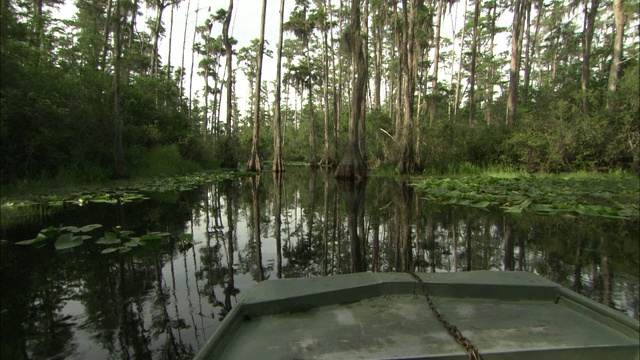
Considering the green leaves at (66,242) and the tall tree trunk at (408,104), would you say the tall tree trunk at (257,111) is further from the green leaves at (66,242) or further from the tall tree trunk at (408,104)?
the green leaves at (66,242)

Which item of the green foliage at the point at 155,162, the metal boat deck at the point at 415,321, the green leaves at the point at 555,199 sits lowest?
the metal boat deck at the point at 415,321


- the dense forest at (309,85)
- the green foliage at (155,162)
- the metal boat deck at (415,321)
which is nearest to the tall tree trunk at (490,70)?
the dense forest at (309,85)

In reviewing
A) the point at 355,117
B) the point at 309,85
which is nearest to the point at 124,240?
the point at 355,117

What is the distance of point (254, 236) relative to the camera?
195 inches

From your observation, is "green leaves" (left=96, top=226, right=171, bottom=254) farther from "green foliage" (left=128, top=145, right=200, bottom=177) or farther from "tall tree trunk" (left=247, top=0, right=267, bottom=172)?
"tall tree trunk" (left=247, top=0, right=267, bottom=172)

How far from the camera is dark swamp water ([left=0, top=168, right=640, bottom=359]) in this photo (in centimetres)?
212

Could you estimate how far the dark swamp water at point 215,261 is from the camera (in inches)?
83.3

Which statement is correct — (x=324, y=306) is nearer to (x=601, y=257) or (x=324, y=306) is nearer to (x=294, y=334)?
(x=294, y=334)

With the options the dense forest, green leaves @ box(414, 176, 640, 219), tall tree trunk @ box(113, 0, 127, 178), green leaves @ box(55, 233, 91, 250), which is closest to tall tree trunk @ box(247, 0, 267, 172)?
the dense forest

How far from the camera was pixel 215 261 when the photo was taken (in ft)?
12.1

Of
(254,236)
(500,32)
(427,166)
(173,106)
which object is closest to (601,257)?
(254,236)

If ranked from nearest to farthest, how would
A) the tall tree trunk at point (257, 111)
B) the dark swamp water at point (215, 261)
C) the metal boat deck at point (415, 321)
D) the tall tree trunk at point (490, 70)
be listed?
the metal boat deck at point (415, 321) < the dark swamp water at point (215, 261) < the tall tree trunk at point (257, 111) < the tall tree trunk at point (490, 70)

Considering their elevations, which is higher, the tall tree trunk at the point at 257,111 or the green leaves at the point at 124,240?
the tall tree trunk at the point at 257,111

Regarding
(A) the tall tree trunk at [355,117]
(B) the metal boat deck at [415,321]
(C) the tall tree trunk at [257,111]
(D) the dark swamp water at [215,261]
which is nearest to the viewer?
(B) the metal boat deck at [415,321]
